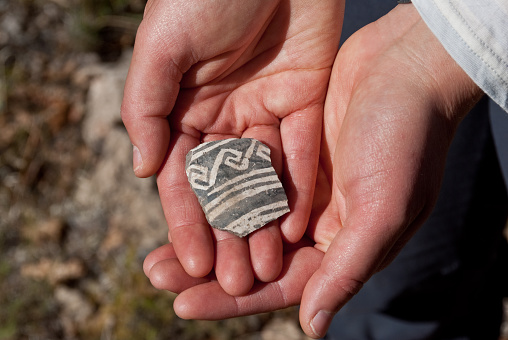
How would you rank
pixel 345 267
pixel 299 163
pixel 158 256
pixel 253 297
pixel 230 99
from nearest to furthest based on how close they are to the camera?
1. pixel 345 267
2. pixel 253 297
3. pixel 158 256
4. pixel 299 163
5. pixel 230 99

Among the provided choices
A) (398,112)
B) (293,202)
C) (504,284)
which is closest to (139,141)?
(293,202)

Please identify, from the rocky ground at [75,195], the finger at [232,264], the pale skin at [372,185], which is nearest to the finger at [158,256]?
the pale skin at [372,185]

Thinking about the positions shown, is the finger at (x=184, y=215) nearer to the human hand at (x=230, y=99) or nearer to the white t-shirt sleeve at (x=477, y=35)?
the human hand at (x=230, y=99)

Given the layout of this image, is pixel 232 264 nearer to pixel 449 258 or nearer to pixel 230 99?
Result: pixel 230 99

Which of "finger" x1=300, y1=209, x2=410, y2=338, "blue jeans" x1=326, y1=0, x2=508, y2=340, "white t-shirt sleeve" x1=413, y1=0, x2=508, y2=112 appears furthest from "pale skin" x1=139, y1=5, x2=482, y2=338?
"blue jeans" x1=326, y1=0, x2=508, y2=340

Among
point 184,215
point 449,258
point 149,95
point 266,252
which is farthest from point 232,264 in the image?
point 449,258

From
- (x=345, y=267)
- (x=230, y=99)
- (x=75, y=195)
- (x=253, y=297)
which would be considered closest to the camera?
(x=345, y=267)

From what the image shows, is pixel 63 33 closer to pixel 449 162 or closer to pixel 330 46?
pixel 330 46
